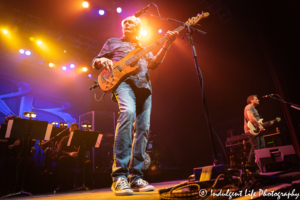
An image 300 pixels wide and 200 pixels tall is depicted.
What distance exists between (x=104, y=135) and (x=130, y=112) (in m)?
8.08

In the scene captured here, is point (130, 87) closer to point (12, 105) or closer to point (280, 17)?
point (280, 17)

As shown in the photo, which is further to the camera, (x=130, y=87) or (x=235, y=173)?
(x=130, y=87)

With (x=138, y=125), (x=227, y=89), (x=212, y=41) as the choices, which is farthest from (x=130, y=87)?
(x=227, y=89)

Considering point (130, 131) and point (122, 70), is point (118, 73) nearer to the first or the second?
point (122, 70)

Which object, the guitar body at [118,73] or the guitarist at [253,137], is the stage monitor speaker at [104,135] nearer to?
the guitarist at [253,137]

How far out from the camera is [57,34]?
25.7 ft

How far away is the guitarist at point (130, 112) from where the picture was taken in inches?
71.9

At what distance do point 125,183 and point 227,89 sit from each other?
7.57 meters

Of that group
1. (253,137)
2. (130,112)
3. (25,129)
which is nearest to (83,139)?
(25,129)

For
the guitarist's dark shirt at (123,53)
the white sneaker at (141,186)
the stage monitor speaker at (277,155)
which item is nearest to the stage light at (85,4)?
the guitarist's dark shirt at (123,53)

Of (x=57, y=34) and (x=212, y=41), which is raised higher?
(x=57, y=34)

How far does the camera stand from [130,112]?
1.99 m

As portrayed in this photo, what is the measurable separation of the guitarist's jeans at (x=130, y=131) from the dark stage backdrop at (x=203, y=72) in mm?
3895

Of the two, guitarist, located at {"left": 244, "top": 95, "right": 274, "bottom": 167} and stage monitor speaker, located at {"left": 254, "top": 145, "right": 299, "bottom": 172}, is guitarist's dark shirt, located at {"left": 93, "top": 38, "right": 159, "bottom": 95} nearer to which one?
stage monitor speaker, located at {"left": 254, "top": 145, "right": 299, "bottom": 172}
